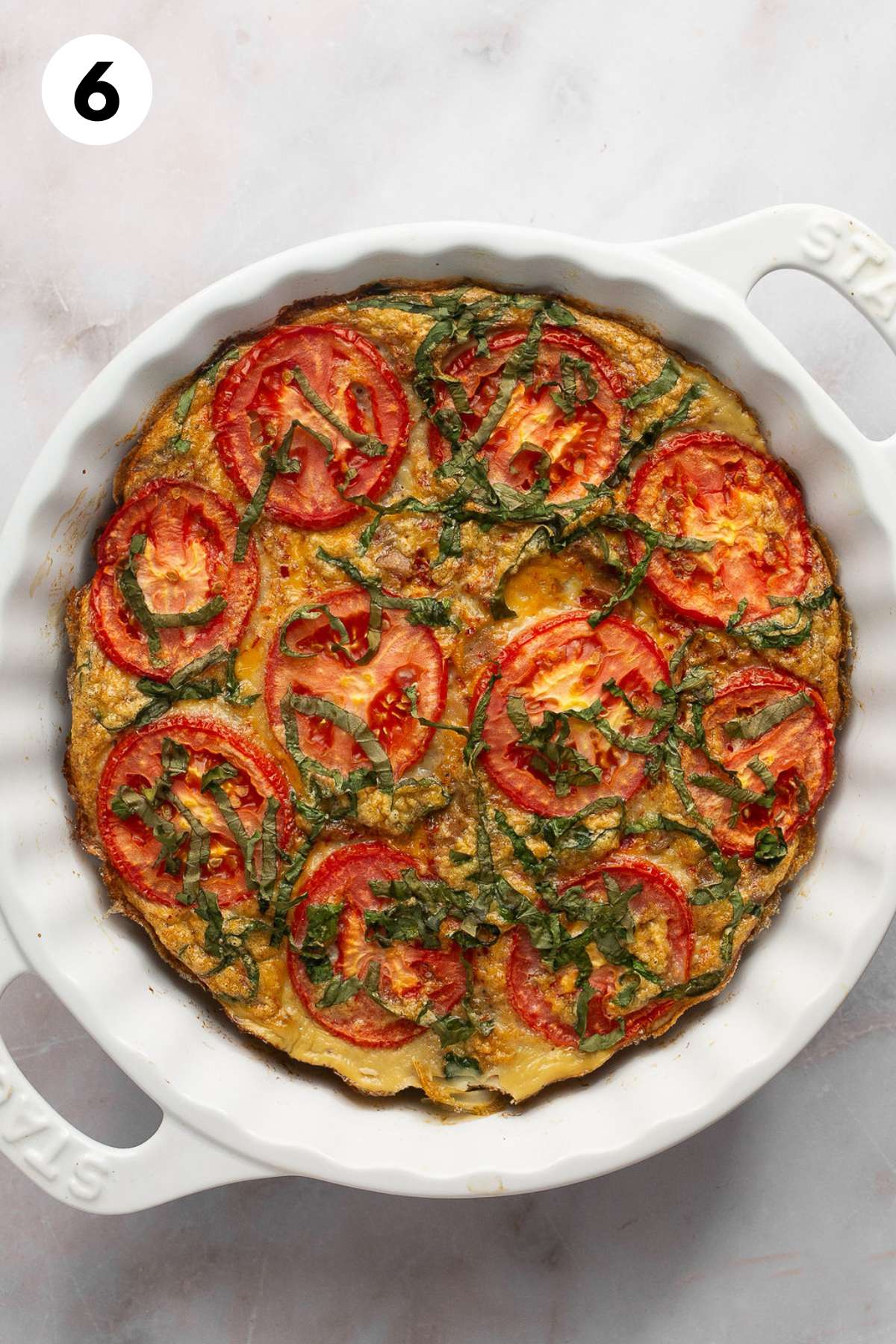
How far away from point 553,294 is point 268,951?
6.23 ft

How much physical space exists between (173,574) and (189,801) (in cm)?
59

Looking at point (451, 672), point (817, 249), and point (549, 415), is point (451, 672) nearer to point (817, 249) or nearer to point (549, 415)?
point (549, 415)

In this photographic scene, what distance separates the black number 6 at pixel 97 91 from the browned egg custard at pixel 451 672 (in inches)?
42.9

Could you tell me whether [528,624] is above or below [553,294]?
below

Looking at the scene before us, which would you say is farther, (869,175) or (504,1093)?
(869,175)

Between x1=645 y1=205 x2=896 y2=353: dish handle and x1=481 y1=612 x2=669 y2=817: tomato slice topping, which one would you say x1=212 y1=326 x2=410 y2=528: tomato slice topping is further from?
x1=645 y1=205 x2=896 y2=353: dish handle

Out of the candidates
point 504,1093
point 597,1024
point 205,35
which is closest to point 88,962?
point 504,1093

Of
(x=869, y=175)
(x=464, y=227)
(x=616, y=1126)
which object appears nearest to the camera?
(x=464, y=227)

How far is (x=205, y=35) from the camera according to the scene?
11.7 feet

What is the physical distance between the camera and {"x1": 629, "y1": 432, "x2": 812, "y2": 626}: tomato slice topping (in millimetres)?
3041

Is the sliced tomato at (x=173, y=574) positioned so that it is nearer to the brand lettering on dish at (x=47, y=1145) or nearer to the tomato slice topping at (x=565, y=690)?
the tomato slice topping at (x=565, y=690)

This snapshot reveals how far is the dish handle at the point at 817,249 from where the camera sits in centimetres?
291

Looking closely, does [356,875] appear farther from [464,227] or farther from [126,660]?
[464,227]

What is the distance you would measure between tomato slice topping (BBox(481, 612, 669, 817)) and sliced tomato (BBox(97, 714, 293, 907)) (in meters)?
0.59
